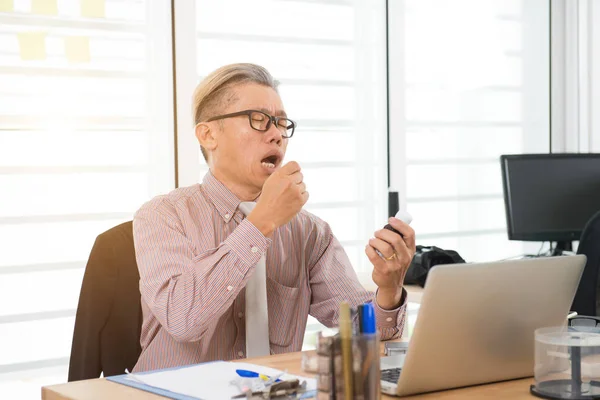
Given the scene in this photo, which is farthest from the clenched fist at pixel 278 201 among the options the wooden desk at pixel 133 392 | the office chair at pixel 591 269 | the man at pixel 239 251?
the office chair at pixel 591 269

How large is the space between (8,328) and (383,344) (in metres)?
1.91

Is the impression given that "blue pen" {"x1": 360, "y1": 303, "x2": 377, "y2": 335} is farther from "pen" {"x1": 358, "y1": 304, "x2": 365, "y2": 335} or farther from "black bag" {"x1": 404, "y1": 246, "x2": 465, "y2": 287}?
"black bag" {"x1": 404, "y1": 246, "x2": 465, "y2": 287}

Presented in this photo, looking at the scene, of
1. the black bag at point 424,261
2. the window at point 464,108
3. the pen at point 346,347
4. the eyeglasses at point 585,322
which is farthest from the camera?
the window at point 464,108

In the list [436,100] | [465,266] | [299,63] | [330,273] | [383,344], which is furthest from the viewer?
[436,100]

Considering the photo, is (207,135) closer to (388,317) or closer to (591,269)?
(388,317)

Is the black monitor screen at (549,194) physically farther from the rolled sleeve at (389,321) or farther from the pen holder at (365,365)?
the pen holder at (365,365)

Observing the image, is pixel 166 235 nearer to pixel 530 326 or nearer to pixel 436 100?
pixel 530 326

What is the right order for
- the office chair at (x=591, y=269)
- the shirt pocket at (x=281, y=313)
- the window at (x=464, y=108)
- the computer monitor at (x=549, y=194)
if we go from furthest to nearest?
the window at (x=464, y=108)
the computer monitor at (x=549, y=194)
the office chair at (x=591, y=269)
the shirt pocket at (x=281, y=313)

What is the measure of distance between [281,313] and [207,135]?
0.50m

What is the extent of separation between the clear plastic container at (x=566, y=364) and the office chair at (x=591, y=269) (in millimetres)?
1367

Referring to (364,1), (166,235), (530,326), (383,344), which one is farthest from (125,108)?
(530,326)

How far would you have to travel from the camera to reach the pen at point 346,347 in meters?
1.09

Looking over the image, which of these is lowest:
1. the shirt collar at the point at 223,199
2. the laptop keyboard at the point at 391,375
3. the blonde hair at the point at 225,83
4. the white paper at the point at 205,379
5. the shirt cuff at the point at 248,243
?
the white paper at the point at 205,379

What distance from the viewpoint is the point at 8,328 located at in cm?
325
